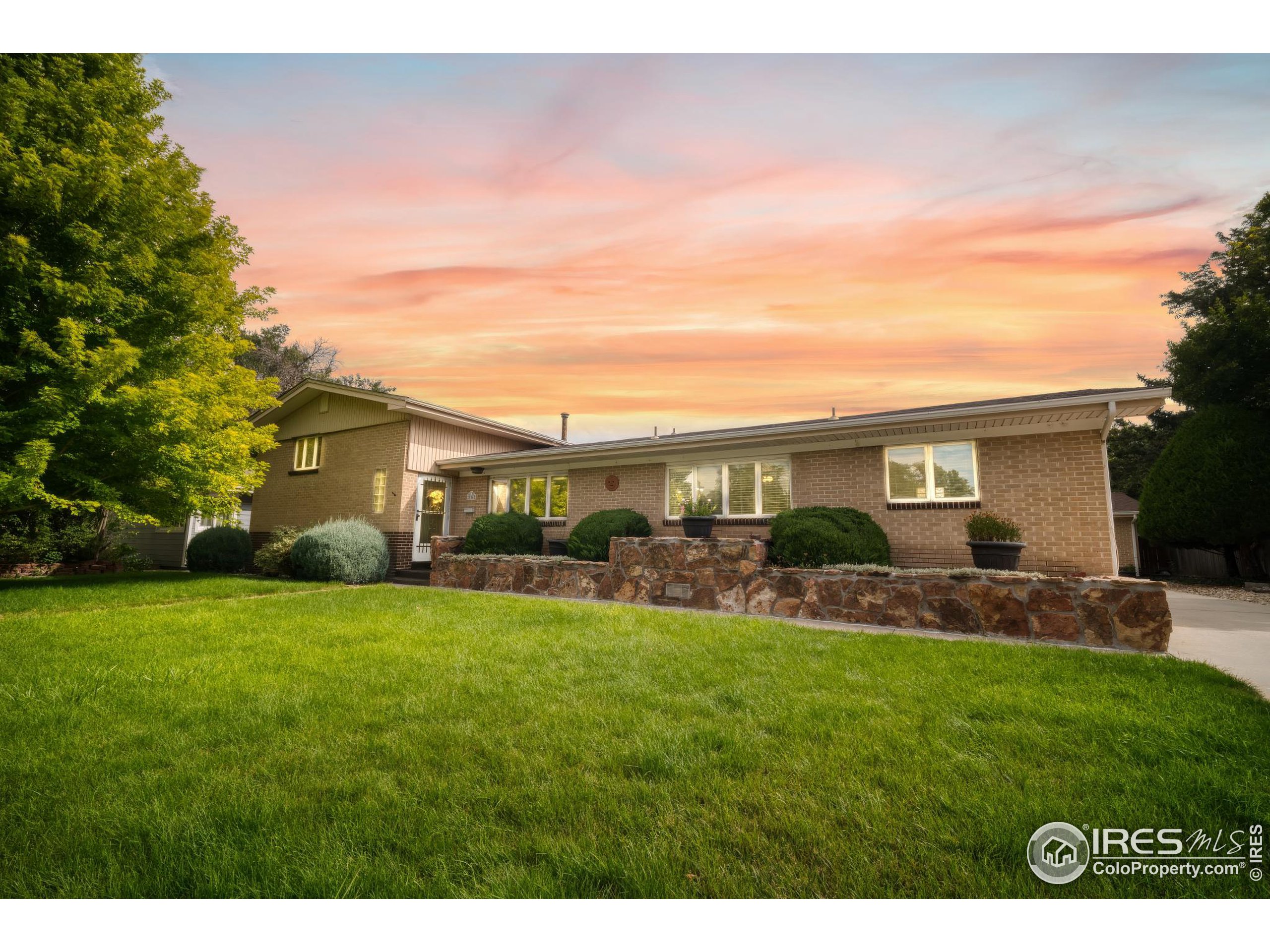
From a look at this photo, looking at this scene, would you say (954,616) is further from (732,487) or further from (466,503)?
(466,503)

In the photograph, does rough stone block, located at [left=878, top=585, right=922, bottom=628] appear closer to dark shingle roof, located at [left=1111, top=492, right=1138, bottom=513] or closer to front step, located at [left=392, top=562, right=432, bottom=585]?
front step, located at [left=392, top=562, right=432, bottom=585]

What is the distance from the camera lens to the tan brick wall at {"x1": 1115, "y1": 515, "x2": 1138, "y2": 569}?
21.2m

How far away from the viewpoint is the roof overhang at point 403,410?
1491 cm

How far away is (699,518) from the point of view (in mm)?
11438

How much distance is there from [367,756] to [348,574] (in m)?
11.1

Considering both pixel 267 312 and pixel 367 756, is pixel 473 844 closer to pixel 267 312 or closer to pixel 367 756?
pixel 367 756

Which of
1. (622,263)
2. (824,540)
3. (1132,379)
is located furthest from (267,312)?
(1132,379)

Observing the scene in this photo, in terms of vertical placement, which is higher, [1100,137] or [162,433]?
[1100,137]

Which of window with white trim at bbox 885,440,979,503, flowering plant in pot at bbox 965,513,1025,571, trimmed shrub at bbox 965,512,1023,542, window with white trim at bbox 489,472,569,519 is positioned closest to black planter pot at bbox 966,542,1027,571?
flowering plant in pot at bbox 965,513,1025,571

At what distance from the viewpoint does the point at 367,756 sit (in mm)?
2949

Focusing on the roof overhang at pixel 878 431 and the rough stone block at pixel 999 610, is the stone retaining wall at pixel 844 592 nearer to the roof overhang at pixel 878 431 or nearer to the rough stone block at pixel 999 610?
the rough stone block at pixel 999 610

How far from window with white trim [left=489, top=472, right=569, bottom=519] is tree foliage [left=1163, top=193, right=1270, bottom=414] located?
18.9 m

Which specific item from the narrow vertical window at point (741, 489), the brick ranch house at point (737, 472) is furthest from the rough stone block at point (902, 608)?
the narrow vertical window at point (741, 489)

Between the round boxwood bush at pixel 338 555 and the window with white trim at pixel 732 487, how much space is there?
281 inches
